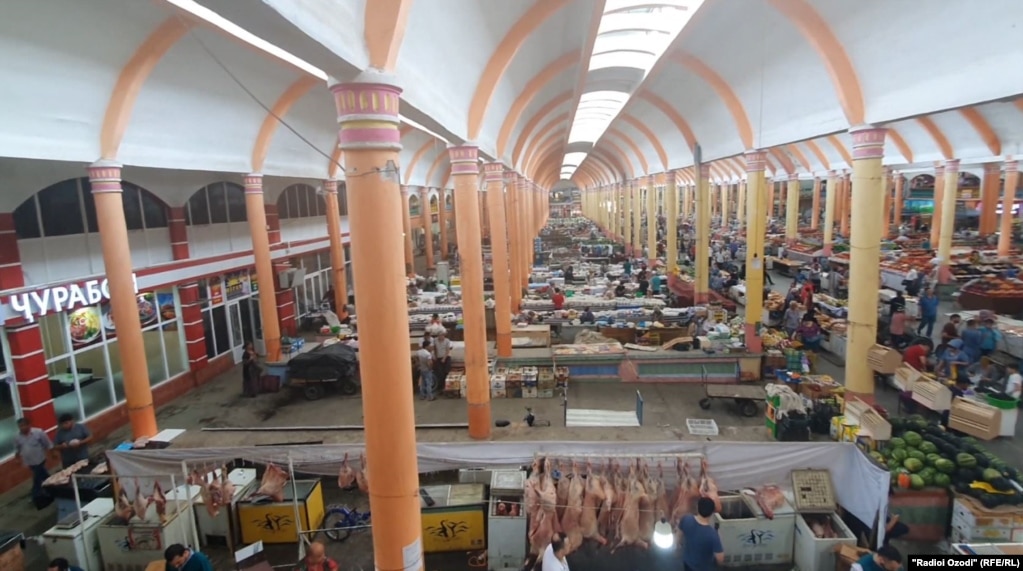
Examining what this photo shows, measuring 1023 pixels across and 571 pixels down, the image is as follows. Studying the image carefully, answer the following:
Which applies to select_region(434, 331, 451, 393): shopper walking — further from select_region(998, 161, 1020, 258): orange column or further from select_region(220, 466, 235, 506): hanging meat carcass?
select_region(998, 161, 1020, 258): orange column

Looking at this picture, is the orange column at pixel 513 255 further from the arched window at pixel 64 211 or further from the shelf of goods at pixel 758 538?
the shelf of goods at pixel 758 538

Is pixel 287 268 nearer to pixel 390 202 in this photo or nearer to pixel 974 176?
pixel 390 202

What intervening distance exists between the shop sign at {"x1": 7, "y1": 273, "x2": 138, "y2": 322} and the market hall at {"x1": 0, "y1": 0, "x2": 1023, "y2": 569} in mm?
40

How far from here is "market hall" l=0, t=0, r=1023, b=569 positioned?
453 cm

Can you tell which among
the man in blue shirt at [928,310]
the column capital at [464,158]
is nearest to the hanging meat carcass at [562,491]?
the column capital at [464,158]

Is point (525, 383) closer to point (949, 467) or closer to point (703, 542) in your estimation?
point (703, 542)

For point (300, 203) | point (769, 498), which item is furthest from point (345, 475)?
point (300, 203)

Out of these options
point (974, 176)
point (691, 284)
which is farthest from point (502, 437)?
point (974, 176)

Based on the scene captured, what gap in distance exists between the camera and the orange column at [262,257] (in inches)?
493

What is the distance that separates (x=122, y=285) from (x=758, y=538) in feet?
31.9

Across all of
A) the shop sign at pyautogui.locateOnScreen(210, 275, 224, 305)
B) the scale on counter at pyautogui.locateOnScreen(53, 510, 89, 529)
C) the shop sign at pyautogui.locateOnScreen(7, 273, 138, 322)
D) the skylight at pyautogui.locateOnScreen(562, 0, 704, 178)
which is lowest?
the scale on counter at pyautogui.locateOnScreen(53, 510, 89, 529)

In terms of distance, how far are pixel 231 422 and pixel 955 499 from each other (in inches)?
465

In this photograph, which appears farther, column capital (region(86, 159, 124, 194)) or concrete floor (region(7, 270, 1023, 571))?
column capital (region(86, 159, 124, 194))

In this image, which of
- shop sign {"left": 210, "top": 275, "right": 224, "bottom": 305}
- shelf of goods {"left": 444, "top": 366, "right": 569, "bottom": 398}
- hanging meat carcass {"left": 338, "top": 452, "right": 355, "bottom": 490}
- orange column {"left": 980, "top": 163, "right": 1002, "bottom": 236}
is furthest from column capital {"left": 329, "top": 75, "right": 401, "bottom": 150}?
orange column {"left": 980, "top": 163, "right": 1002, "bottom": 236}
